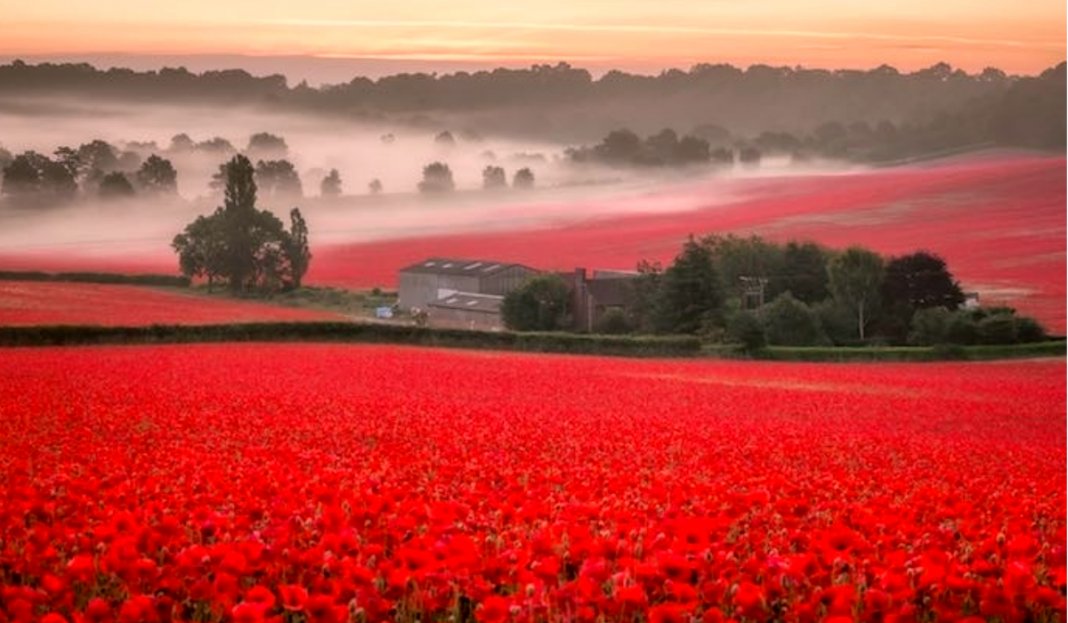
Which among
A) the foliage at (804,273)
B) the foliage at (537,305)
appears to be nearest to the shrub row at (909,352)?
the foliage at (804,273)

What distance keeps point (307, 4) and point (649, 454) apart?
271cm

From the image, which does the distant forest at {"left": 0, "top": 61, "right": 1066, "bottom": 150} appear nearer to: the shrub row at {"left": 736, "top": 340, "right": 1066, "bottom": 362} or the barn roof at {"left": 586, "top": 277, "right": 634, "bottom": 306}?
the barn roof at {"left": 586, "top": 277, "right": 634, "bottom": 306}

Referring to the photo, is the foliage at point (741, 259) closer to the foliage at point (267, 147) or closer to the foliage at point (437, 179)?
the foliage at point (437, 179)

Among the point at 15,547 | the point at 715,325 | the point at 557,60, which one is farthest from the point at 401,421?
the point at 15,547

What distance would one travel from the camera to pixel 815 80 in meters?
9.65

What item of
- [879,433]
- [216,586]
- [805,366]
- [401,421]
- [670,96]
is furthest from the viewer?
[805,366]

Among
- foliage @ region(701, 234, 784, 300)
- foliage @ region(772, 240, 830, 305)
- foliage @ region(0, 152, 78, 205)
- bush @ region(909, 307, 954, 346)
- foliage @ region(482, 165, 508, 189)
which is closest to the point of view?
foliage @ region(0, 152, 78, 205)

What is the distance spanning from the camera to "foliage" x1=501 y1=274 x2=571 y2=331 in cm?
925

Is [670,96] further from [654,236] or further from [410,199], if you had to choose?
[410,199]

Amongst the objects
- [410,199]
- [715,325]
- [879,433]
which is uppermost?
[410,199]

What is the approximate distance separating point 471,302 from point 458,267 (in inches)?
22.6

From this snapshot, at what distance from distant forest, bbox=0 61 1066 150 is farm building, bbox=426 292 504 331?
111cm

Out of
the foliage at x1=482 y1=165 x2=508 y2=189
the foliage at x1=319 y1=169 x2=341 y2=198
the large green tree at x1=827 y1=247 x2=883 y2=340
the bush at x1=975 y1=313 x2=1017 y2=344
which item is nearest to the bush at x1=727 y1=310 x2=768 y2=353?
the large green tree at x1=827 y1=247 x2=883 y2=340

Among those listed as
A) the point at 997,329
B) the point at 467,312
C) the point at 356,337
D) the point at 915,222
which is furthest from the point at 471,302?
the point at 997,329
